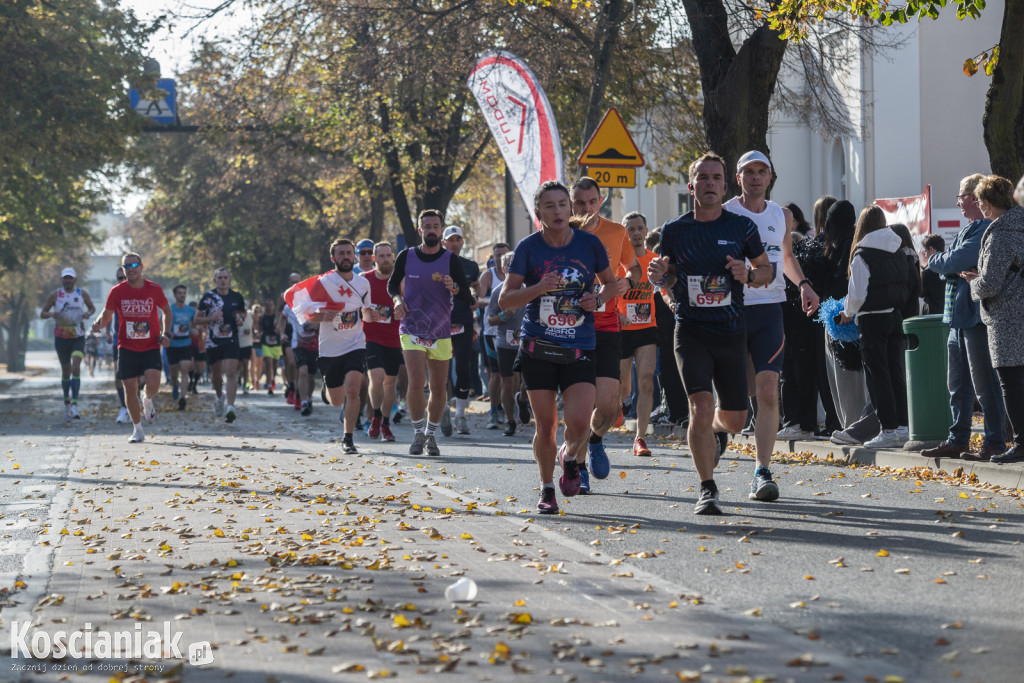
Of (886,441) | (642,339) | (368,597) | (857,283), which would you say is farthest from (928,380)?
(368,597)

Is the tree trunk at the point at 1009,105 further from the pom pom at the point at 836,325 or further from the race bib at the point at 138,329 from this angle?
the race bib at the point at 138,329

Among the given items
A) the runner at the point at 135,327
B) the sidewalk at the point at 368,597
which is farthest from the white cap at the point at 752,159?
the runner at the point at 135,327

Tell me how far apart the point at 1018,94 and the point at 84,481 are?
27.4 ft

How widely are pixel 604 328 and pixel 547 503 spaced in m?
1.34

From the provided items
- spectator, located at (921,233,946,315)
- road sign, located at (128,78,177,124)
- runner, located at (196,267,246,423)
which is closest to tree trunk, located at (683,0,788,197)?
spectator, located at (921,233,946,315)

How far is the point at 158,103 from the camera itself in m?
31.8

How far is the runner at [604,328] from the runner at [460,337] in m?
4.77

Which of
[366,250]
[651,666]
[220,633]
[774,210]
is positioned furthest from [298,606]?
[366,250]

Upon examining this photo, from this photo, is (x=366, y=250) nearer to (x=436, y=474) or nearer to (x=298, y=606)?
(x=436, y=474)

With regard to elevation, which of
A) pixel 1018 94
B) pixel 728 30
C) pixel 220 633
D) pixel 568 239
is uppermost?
pixel 728 30

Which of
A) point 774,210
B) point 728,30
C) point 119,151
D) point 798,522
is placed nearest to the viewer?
point 798,522

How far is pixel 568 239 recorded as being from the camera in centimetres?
816

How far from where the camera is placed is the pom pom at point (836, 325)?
38.4ft

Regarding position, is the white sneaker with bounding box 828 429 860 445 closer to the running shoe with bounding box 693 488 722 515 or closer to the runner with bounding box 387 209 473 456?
the runner with bounding box 387 209 473 456
